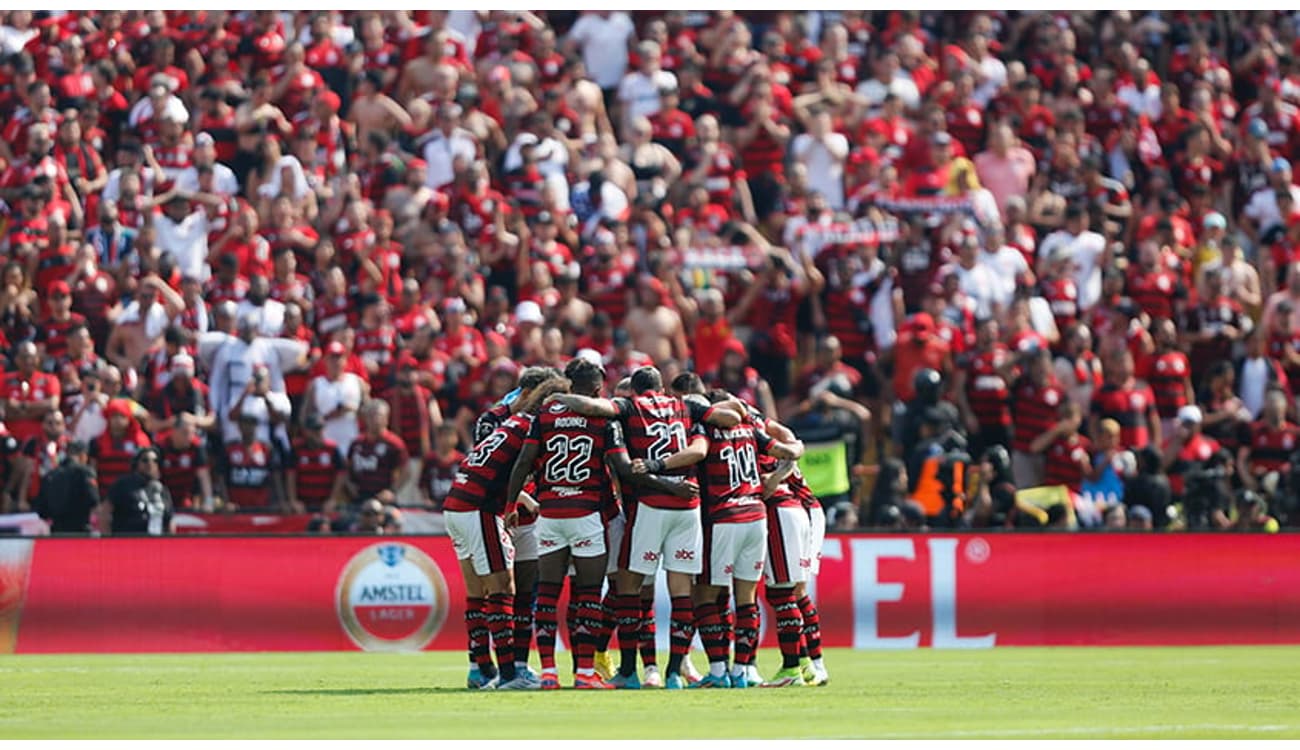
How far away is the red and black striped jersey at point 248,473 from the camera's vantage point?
21.4 m

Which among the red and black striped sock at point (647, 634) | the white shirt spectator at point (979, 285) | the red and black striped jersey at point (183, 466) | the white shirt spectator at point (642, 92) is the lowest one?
the red and black striped sock at point (647, 634)

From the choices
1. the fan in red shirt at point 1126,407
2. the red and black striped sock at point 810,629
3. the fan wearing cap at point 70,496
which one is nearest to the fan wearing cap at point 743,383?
the fan in red shirt at point 1126,407

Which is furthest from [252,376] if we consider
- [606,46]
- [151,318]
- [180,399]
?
[606,46]

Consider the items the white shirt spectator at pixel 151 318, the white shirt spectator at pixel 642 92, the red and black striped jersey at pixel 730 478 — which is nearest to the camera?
the red and black striped jersey at pixel 730 478

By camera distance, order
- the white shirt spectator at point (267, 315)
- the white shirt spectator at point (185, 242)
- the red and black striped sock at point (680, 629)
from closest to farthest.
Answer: the red and black striped sock at point (680, 629) < the white shirt spectator at point (267, 315) < the white shirt spectator at point (185, 242)

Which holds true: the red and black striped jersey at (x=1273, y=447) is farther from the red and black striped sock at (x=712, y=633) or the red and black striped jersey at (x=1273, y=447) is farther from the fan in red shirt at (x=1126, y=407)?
the red and black striped sock at (x=712, y=633)

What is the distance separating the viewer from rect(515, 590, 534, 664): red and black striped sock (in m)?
14.5

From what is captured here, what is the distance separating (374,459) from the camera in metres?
21.4

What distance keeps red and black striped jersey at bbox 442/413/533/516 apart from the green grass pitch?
1.18m

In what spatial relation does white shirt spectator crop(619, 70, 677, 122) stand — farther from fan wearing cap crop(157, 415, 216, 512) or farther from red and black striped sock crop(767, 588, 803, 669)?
red and black striped sock crop(767, 588, 803, 669)

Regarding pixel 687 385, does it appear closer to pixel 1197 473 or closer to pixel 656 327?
pixel 656 327

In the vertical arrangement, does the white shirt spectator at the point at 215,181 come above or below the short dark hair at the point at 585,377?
above

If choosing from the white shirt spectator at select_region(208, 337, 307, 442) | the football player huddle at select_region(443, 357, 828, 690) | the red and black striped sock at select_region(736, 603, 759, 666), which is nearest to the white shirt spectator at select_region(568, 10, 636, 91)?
the white shirt spectator at select_region(208, 337, 307, 442)

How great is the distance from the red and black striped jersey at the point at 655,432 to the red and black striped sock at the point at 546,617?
0.78m
